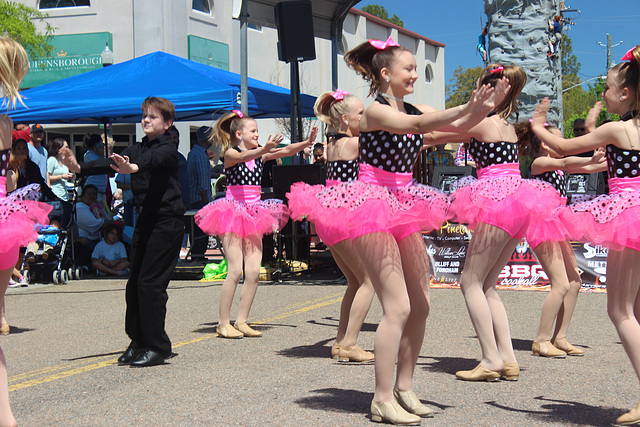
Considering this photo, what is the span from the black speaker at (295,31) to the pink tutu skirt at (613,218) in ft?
26.8

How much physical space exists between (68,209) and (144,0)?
19867mm

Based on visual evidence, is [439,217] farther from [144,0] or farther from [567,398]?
[144,0]

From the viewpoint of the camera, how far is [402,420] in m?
3.94

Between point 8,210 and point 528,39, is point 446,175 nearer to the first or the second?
point 528,39

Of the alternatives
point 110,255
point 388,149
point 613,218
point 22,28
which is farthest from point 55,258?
point 22,28

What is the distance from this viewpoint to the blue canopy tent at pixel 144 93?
40.8 ft

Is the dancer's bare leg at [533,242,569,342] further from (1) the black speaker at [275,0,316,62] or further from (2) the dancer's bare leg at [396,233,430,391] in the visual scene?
(1) the black speaker at [275,0,316,62]

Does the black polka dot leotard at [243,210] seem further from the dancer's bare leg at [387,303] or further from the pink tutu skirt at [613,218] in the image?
the pink tutu skirt at [613,218]

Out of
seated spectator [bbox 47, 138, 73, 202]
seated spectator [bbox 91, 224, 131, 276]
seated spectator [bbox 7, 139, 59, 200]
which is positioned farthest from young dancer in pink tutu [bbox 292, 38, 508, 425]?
seated spectator [bbox 47, 138, 73, 202]

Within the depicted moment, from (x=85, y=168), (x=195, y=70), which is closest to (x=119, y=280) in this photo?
(x=195, y=70)

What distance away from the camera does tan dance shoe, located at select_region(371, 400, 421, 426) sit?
3945 millimetres

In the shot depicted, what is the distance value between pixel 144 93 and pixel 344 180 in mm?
7390

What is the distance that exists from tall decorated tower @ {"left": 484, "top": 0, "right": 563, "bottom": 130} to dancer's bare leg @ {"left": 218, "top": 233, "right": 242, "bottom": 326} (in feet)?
19.5

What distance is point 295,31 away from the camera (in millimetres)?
12016
